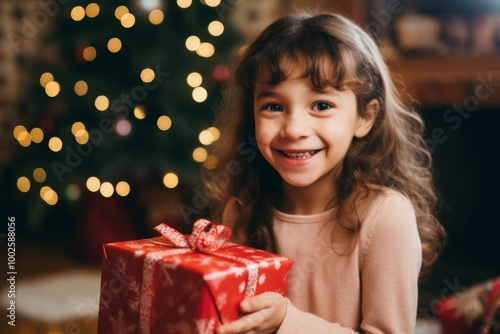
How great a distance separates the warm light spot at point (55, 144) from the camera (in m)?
2.86

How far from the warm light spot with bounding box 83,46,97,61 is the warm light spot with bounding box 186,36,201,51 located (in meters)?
0.46

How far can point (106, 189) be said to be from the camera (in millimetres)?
2797

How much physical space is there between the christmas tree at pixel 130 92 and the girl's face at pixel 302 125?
1606mm

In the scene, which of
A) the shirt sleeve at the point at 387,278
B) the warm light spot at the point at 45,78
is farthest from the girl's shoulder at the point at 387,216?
the warm light spot at the point at 45,78

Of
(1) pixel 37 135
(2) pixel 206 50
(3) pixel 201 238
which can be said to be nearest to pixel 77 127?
(1) pixel 37 135

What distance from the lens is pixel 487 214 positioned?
99.5 inches

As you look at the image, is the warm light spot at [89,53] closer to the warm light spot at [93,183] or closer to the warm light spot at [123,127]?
the warm light spot at [123,127]

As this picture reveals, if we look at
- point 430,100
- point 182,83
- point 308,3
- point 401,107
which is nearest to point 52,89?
point 182,83

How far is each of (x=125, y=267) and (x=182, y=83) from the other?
1802 millimetres

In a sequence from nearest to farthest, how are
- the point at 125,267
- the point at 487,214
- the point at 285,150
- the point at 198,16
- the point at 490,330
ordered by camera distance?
the point at 125,267, the point at 285,150, the point at 490,330, the point at 487,214, the point at 198,16

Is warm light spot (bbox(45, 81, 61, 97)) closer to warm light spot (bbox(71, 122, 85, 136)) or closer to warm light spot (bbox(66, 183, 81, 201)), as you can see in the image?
warm light spot (bbox(71, 122, 85, 136))

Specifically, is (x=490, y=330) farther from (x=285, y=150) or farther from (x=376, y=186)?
(x=285, y=150)

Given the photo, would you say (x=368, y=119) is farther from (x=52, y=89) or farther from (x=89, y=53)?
(x=52, y=89)

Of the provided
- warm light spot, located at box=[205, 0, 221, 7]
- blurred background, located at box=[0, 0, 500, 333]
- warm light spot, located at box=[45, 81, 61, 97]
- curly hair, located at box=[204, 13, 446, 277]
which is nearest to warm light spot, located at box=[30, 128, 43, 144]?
blurred background, located at box=[0, 0, 500, 333]
